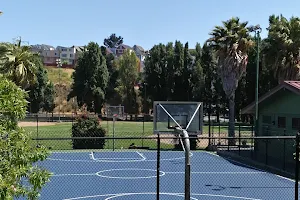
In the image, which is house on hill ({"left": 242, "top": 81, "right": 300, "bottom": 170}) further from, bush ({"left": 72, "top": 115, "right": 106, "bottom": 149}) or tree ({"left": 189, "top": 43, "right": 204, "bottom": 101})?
tree ({"left": 189, "top": 43, "right": 204, "bottom": 101})

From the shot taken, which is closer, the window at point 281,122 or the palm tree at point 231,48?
the window at point 281,122

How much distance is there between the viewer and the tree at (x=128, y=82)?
83.8 metres

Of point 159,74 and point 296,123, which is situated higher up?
point 159,74

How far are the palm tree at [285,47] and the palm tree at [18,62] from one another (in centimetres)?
1794

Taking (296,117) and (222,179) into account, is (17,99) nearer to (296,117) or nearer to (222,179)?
(222,179)

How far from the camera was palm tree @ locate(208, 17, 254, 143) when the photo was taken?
3516cm

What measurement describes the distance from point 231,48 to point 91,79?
47.4 m

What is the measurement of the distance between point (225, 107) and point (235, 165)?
48.8 metres

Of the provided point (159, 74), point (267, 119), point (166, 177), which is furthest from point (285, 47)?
point (159, 74)

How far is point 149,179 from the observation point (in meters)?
20.7

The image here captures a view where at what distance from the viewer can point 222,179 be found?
20.9m

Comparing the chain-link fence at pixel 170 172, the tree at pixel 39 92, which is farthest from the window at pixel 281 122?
the tree at pixel 39 92

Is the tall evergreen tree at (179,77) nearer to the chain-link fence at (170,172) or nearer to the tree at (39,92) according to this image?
the tree at (39,92)

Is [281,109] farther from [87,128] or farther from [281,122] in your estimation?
[87,128]
